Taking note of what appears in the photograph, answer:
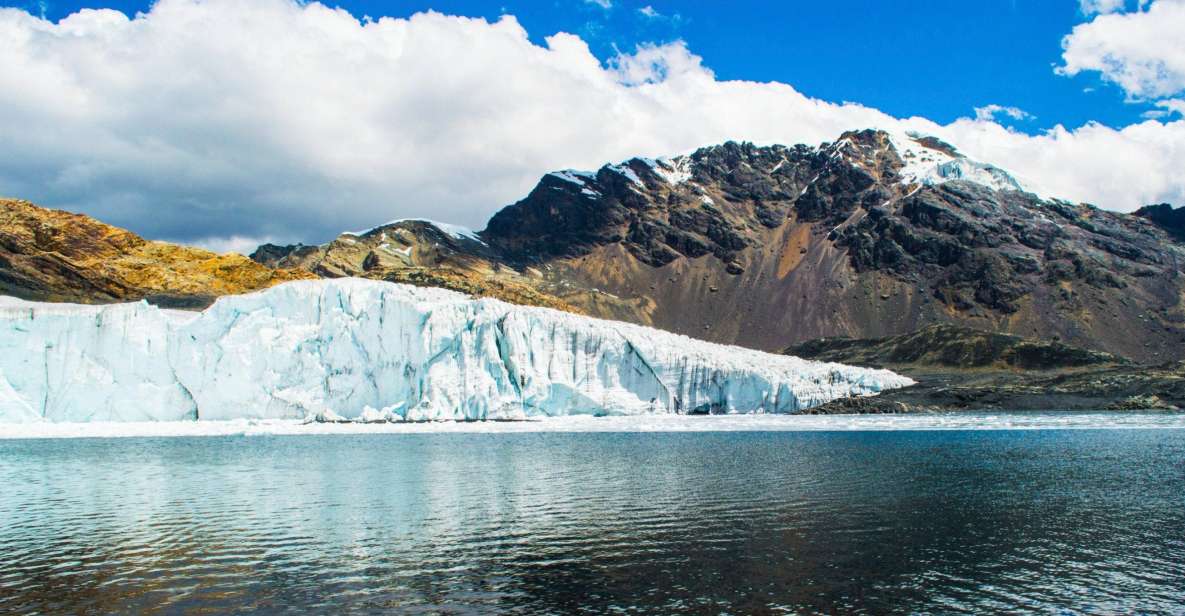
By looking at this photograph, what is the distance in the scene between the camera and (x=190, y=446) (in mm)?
41312

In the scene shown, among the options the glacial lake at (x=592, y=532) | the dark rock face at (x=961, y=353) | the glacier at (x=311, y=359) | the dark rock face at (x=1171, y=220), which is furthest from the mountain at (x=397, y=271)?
the dark rock face at (x=1171, y=220)

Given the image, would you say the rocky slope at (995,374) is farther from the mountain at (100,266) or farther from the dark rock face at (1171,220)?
the dark rock face at (1171,220)

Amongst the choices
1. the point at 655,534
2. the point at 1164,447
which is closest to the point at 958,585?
the point at 655,534

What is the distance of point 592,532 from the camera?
19.4m

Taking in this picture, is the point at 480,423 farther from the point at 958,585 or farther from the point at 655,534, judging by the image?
the point at 958,585

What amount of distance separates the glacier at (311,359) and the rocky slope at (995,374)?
2762 cm

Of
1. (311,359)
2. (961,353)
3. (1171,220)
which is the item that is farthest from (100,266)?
(1171,220)

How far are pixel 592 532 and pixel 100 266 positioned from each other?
81.8m

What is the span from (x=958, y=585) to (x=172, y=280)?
88604 millimetres

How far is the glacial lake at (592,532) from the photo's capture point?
14.1 m

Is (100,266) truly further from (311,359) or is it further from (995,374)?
(995,374)

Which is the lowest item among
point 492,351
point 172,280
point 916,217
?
point 492,351

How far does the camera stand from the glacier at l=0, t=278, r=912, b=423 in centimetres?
4953

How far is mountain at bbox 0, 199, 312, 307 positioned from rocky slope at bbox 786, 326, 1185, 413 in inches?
2458
